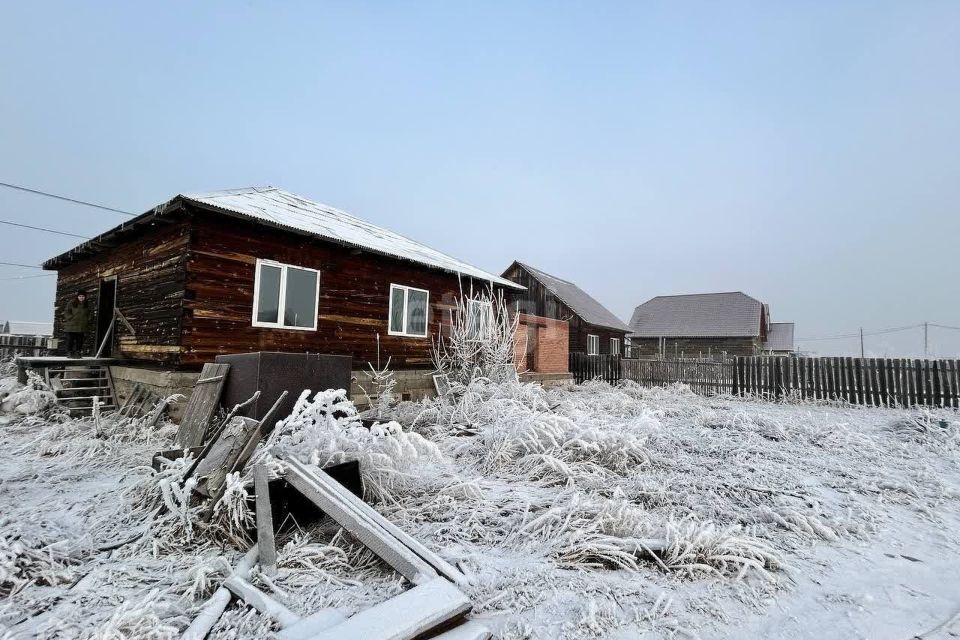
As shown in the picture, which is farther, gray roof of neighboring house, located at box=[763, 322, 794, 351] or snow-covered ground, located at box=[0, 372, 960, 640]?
gray roof of neighboring house, located at box=[763, 322, 794, 351]

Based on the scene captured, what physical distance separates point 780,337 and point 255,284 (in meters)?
42.1

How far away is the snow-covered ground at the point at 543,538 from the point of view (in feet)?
7.63

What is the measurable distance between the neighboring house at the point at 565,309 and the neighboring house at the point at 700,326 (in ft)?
17.3

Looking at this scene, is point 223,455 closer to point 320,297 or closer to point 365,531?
point 365,531

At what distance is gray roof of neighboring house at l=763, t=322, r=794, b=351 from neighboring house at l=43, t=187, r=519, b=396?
34.4 m

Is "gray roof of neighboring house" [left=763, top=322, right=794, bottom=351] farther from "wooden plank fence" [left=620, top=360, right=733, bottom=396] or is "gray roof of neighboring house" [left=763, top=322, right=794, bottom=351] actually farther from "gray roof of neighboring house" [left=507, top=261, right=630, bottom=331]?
"wooden plank fence" [left=620, top=360, right=733, bottom=396]

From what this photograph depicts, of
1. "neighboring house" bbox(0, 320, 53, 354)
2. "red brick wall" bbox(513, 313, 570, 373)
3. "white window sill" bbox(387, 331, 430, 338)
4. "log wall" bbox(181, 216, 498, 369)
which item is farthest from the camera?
"red brick wall" bbox(513, 313, 570, 373)

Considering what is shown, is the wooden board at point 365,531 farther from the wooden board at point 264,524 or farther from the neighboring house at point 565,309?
the neighboring house at point 565,309

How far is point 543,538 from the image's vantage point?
3227mm

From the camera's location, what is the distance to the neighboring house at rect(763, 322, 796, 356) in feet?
114

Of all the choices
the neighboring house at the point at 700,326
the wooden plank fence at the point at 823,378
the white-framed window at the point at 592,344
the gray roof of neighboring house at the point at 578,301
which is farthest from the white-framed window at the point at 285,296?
the neighboring house at the point at 700,326

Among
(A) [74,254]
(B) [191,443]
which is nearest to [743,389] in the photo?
(B) [191,443]

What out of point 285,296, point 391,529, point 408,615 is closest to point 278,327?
point 285,296

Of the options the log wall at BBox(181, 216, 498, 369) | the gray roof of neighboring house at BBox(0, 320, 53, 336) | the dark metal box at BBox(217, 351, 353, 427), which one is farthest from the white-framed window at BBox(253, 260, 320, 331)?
the gray roof of neighboring house at BBox(0, 320, 53, 336)
